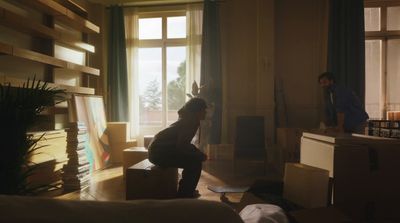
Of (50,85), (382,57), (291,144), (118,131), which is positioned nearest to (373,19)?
(382,57)

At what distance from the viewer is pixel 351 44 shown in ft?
16.1

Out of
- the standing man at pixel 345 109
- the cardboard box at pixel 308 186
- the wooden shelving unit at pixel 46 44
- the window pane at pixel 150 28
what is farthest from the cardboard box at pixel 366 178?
the window pane at pixel 150 28

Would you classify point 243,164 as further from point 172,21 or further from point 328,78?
point 172,21

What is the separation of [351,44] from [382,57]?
0.76 meters

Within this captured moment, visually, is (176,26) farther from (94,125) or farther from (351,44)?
(351,44)

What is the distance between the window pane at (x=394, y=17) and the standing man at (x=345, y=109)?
3035 millimetres

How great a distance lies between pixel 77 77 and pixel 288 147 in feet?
11.5

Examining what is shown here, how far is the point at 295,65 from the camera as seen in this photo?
5188 mm

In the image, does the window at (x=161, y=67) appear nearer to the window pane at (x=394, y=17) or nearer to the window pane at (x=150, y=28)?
the window pane at (x=150, y=28)

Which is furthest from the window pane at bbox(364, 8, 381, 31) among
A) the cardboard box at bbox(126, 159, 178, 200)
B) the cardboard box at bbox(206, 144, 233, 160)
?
the cardboard box at bbox(126, 159, 178, 200)

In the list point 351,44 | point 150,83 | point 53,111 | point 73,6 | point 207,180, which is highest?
point 73,6

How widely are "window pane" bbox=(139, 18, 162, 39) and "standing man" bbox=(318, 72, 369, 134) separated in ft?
11.6

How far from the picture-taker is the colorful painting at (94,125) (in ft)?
13.3

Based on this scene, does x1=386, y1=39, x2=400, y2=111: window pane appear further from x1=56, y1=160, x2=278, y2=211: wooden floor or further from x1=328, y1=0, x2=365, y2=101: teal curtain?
→ x1=56, y1=160, x2=278, y2=211: wooden floor
